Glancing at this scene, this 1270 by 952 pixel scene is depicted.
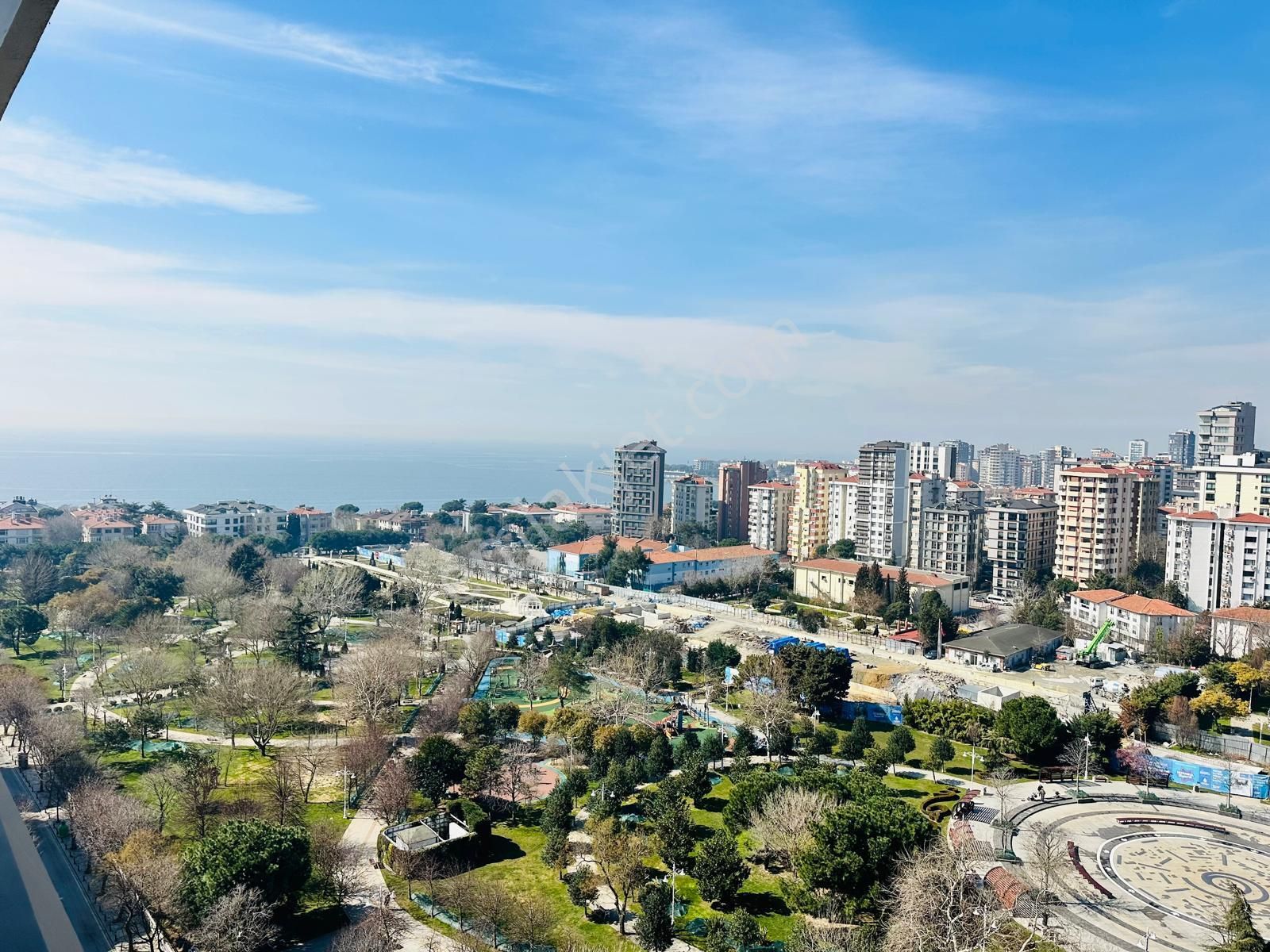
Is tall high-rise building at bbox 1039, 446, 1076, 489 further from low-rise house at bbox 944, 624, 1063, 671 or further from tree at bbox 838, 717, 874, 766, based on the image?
tree at bbox 838, 717, 874, 766

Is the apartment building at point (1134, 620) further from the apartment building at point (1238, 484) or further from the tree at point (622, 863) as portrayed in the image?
the tree at point (622, 863)

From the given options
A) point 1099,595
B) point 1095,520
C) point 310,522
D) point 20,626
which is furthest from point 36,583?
point 1095,520

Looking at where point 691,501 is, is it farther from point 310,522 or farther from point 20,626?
point 20,626

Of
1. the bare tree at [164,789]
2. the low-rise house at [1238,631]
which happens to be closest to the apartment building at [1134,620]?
the low-rise house at [1238,631]

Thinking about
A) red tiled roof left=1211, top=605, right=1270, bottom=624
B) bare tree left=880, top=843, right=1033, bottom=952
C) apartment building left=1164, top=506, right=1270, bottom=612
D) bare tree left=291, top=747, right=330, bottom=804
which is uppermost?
apartment building left=1164, top=506, right=1270, bottom=612

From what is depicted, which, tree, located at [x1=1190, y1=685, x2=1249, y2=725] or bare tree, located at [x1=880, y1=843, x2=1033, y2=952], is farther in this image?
tree, located at [x1=1190, y1=685, x2=1249, y2=725]

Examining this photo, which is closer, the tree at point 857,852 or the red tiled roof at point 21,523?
the tree at point 857,852

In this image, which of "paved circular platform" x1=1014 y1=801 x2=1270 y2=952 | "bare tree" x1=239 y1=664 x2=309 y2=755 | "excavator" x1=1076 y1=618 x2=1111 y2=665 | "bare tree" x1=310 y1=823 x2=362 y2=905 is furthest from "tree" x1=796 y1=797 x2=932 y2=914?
"excavator" x1=1076 y1=618 x2=1111 y2=665
